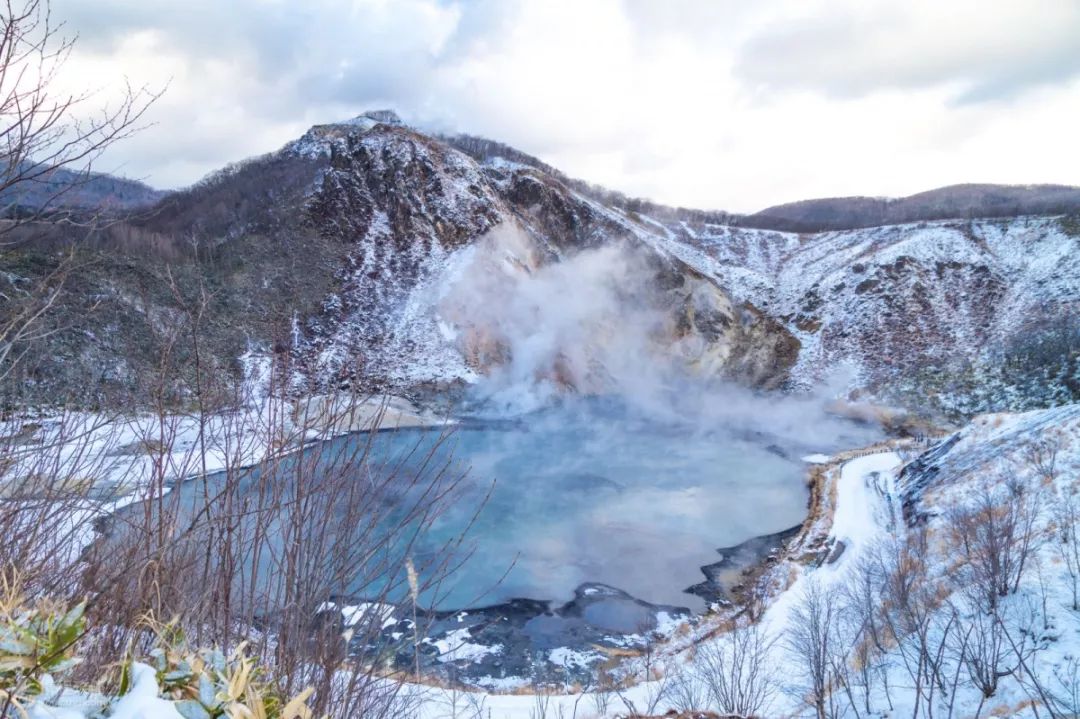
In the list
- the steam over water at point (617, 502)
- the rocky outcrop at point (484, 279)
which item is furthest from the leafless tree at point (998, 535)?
the rocky outcrop at point (484, 279)

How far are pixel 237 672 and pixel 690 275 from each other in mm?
41186

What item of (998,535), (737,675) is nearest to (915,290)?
(998,535)

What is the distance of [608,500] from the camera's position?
1944cm

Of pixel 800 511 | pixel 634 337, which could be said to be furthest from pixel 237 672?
pixel 634 337

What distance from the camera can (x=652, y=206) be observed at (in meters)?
61.7

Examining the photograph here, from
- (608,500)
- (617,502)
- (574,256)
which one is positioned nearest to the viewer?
(617,502)

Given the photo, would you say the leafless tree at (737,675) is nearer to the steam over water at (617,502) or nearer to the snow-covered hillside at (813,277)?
the steam over water at (617,502)

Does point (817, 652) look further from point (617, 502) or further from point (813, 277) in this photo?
point (813, 277)

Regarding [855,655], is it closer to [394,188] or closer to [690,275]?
[690,275]

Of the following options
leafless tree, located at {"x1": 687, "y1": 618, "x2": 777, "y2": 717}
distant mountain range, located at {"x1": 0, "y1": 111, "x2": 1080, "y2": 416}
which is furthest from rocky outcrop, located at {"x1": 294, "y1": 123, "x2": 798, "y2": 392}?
leafless tree, located at {"x1": 687, "y1": 618, "x2": 777, "y2": 717}

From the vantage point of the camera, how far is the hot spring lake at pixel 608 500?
14.2 m

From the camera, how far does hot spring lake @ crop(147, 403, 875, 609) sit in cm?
1424

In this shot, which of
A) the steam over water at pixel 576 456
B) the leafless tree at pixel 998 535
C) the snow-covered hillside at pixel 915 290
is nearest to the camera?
the steam over water at pixel 576 456

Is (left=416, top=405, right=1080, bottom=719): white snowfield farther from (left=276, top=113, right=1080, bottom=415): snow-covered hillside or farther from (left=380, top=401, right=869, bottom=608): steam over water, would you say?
(left=276, top=113, right=1080, bottom=415): snow-covered hillside
